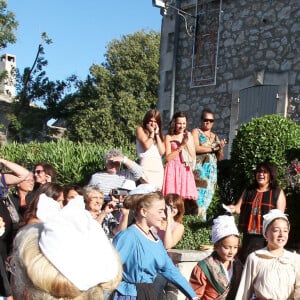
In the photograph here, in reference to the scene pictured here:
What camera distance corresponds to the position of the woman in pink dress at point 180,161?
7234 millimetres

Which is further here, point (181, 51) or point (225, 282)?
point (181, 51)

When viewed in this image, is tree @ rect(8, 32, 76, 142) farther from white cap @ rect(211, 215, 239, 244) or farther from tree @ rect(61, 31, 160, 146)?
white cap @ rect(211, 215, 239, 244)

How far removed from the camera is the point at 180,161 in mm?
7363

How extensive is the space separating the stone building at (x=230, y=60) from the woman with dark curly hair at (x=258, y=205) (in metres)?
4.87

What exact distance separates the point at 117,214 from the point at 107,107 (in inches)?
769

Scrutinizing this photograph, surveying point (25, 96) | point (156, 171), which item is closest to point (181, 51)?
point (156, 171)

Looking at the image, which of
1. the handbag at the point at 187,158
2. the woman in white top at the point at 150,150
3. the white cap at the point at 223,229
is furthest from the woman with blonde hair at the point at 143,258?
the handbag at the point at 187,158

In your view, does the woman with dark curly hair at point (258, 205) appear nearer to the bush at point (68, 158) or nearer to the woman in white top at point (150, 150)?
the woman in white top at point (150, 150)

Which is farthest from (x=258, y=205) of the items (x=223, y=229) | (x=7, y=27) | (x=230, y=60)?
(x=7, y=27)

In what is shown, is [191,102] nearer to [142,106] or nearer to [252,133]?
[252,133]

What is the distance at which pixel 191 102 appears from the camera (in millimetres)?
13125

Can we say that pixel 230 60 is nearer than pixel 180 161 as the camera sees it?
No

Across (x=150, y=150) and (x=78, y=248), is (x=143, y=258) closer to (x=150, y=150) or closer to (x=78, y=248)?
(x=78, y=248)

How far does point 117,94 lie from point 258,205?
67.1 feet
